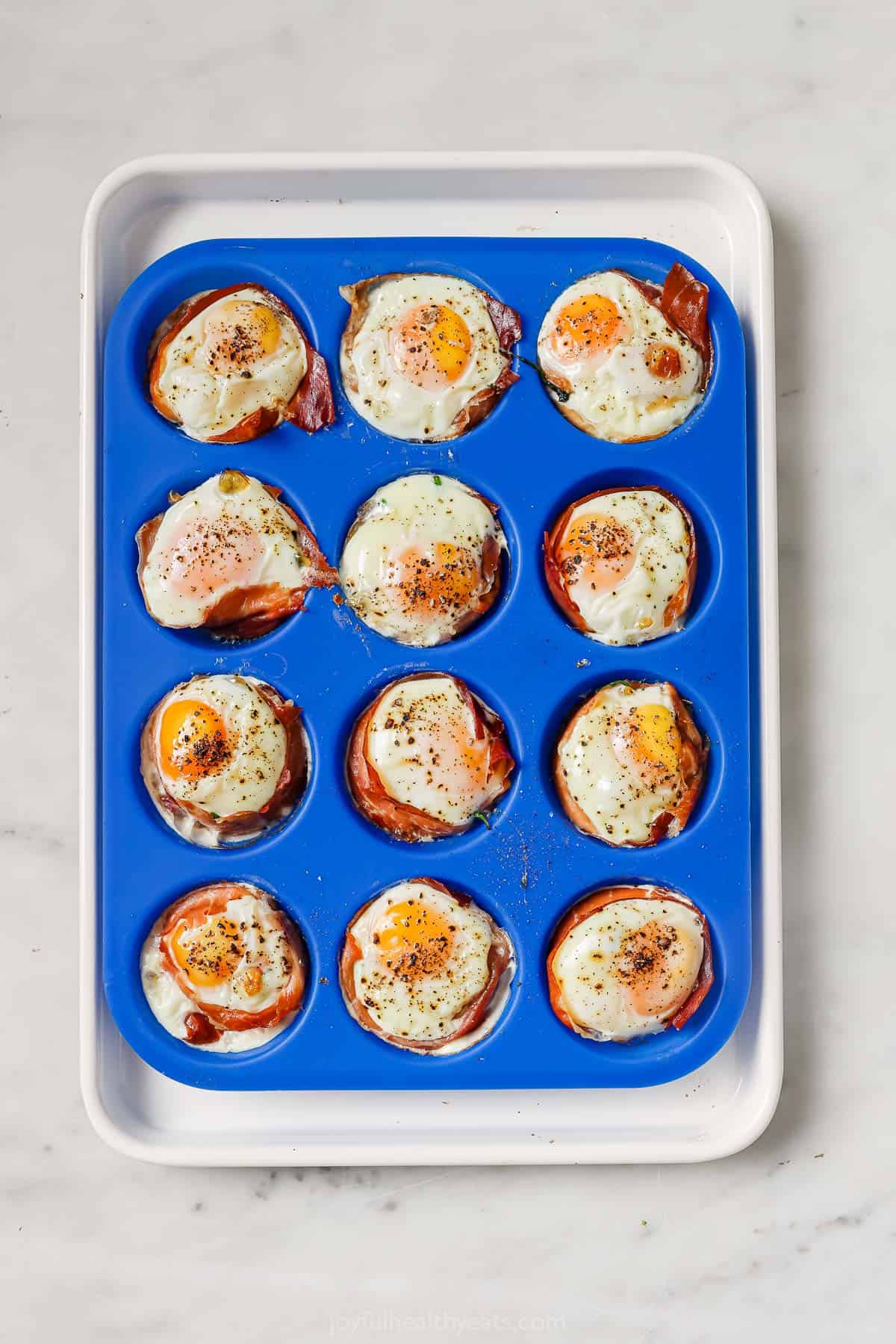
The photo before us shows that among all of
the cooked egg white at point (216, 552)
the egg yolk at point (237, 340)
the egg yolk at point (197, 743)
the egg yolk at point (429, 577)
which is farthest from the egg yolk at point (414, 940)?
the egg yolk at point (237, 340)

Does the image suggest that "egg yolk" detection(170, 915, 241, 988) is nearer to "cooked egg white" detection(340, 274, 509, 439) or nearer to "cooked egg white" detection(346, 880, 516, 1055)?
"cooked egg white" detection(346, 880, 516, 1055)

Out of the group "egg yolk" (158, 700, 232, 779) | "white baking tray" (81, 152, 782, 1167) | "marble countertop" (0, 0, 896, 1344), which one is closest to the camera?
"egg yolk" (158, 700, 232, 779)

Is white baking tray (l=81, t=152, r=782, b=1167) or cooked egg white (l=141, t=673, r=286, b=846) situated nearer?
cooked egg white (l=141, t=673, r=286, b=846)

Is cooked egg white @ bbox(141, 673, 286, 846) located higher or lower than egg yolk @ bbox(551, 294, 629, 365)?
lower

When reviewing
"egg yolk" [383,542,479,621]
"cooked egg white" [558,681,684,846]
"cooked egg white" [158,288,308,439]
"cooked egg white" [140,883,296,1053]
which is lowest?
"cooked egg white" [140,883,296,1053]

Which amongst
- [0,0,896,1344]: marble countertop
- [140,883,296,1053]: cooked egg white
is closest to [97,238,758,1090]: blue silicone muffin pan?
[140,883,296,1053]: cooked egg white

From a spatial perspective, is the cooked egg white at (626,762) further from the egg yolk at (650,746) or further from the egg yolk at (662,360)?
the egg yolk at (662,360)

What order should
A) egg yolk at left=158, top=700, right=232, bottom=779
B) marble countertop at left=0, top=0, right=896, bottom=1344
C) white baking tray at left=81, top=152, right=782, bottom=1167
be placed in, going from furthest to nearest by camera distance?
1. marble countertop at left=0, top=0, right=896, bottom=1344
2. white baking tray at left=81, top=152, right=782, bottom=1167
3. egg yolk at left=158, top=700, right=232, bottom=779

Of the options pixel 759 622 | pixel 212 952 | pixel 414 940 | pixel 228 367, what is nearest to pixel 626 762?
pixel 759 622
